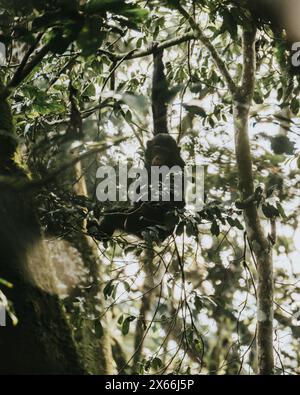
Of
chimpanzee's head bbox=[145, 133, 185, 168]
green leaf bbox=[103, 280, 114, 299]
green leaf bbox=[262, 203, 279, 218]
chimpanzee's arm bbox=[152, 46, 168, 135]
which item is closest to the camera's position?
green leaf bbox=[262, 203, 279, 218]

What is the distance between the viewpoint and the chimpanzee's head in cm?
361

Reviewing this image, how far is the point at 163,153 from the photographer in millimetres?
3639

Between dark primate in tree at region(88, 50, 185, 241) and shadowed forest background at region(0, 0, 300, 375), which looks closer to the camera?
shadowed forest background at region(0, 0, 300, 375)

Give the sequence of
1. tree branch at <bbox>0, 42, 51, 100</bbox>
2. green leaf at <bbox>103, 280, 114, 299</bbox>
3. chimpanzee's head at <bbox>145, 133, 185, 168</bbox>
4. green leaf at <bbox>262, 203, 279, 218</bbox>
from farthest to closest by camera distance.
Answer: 1. chimpanzee's head at <bbox>145, 133, 185, 168</bbox>
2. green leaf at <bbox>103, 280, 114, 299</bbox>
3. green leaf at <bbox>262, 203, 279, 218</bbox>
4. tree branch at <bbox>0, 42, 51, 100</bbox>

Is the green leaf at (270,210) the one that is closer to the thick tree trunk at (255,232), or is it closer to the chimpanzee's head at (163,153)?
the thick tree trunk at (255,232)

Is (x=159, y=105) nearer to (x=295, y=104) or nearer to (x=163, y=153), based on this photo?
(x=163, y=153)

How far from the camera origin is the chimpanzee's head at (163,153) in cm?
361

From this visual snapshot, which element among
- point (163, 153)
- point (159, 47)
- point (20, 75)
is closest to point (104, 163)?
point (163, 153)

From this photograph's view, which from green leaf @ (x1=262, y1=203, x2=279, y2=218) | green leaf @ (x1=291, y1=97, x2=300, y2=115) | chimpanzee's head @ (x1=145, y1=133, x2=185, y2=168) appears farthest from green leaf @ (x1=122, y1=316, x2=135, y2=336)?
green leaf @ (x1=291, y1=97, x2=300, y2=115)

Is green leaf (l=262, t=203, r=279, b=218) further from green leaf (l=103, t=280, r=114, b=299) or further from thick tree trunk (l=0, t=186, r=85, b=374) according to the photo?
thick tree trunk (l=0, t=186, r=85, b=374)

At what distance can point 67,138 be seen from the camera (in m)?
1.33

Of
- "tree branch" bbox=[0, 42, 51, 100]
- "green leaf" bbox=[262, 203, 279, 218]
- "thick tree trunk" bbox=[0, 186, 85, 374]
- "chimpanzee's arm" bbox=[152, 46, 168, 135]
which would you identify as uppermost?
"chimpanzee's arm" bbox=[152, 46, 168, 135]

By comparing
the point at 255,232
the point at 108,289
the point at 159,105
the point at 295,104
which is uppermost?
the point at 159,105

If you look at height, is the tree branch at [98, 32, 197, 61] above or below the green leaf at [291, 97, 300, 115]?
above
